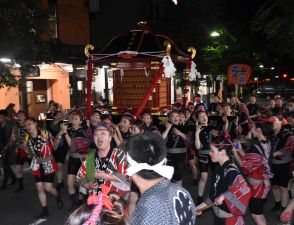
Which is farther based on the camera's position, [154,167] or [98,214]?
[154,167]

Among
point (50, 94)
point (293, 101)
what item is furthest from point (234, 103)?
A: point (50, 94)

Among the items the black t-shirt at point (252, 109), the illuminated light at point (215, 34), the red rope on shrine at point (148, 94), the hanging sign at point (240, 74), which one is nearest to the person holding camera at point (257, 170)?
the red rope on shrine at point (148, 94)

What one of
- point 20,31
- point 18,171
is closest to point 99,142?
point 18,171

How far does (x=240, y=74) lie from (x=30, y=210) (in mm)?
9228

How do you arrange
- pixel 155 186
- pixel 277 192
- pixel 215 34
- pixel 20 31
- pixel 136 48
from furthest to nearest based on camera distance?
pixel 215 34 < pixel 136 48 < pixel 20 31 < pixel 277 192 < pixel 155 186

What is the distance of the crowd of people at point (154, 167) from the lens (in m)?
2.32

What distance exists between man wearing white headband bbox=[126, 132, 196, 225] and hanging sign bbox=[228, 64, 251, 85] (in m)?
11.6

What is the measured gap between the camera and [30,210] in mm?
7188

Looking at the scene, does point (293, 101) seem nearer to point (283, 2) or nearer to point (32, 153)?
point (283, 2)

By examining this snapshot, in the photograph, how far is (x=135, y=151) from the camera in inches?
98.3

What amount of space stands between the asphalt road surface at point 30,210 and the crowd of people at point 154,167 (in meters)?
0.20

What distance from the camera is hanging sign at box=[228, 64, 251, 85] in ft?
44.6

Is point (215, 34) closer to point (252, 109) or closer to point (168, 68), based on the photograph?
point (252, 109)

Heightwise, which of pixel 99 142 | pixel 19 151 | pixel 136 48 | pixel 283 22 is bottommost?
pixel 19 151
